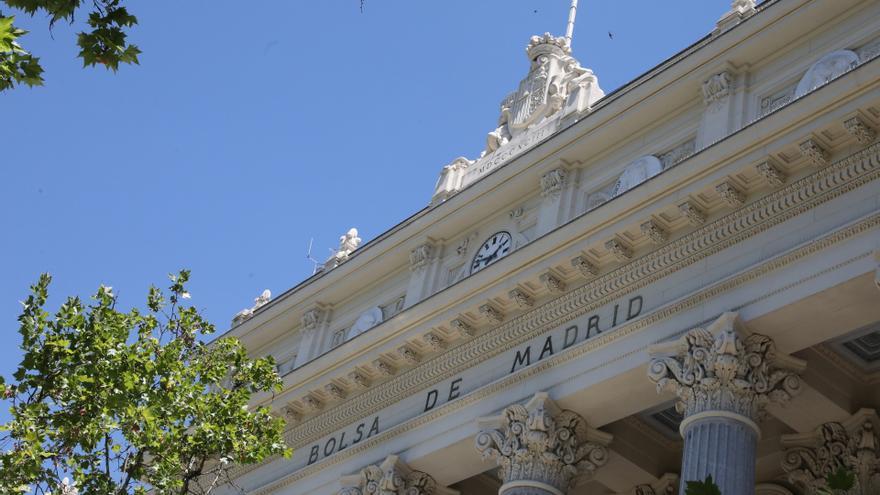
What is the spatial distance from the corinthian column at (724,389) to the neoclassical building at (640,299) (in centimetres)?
4

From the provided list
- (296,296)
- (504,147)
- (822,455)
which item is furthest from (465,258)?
(822,455)

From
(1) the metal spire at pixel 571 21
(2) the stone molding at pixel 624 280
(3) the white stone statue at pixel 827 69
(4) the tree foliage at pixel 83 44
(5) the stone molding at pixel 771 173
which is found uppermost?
(1) the metal spire at pixel 571 21

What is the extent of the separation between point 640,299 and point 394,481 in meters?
6.25

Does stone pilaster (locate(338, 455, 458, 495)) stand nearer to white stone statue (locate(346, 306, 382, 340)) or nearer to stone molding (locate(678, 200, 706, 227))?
white stone statue (locate(346, 306, 382, 340))

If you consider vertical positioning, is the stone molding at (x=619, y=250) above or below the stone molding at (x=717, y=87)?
below

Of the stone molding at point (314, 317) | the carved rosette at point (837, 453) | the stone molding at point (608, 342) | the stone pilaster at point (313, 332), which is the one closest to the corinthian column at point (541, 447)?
the stone molding at point (608, 342)

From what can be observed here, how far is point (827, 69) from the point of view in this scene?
78.8 feet

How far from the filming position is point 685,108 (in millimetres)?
26781

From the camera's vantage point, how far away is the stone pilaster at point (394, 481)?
2739 centimetres

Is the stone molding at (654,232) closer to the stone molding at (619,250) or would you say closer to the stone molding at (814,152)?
the stone molding at (619,250)

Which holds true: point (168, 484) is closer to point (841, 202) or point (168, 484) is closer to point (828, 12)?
point (841, 202)

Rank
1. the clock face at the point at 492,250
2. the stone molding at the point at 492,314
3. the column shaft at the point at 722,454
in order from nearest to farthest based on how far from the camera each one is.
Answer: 1. the column shaft at the point at 722,454
2. the stone molding at the point at 492,314
3. the clock face at the point at 492,250

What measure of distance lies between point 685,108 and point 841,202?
214 inches

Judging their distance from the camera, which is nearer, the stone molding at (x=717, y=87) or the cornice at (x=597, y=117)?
the cornice at (x=597, y=117)
